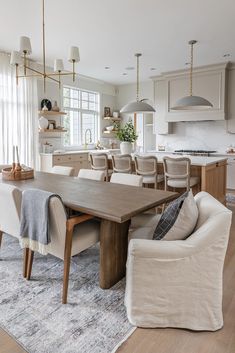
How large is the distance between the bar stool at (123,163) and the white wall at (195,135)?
3.01 meters

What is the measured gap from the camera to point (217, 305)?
1.73 metres

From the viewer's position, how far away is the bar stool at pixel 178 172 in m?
3.97

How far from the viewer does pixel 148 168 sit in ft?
14.3

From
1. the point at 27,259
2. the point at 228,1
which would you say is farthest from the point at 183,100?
the point at 27,259

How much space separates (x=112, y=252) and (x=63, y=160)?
408cm

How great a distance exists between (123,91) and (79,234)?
683 centimetres

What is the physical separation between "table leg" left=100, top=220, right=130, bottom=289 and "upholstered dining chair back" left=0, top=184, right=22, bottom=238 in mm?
710

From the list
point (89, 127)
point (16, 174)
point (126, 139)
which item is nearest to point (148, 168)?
point (126, 139)

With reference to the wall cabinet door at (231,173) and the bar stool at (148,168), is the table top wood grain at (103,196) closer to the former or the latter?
the bar stool at (148,168)

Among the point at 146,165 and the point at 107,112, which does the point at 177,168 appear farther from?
the point at 107,112

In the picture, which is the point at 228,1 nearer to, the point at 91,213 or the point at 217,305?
the point at 91,213

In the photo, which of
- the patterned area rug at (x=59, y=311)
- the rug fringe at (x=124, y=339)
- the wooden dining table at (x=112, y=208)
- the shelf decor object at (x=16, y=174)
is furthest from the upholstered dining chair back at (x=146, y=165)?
the rug fringe at (x=124, y=339)

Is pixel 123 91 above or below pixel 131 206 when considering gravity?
above

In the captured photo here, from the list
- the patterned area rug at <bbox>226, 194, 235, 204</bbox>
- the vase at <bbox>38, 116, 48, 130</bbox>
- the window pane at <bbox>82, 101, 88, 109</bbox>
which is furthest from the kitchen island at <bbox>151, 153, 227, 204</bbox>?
the window pane at <bbox>82, 101, 88, 109</bbox>
